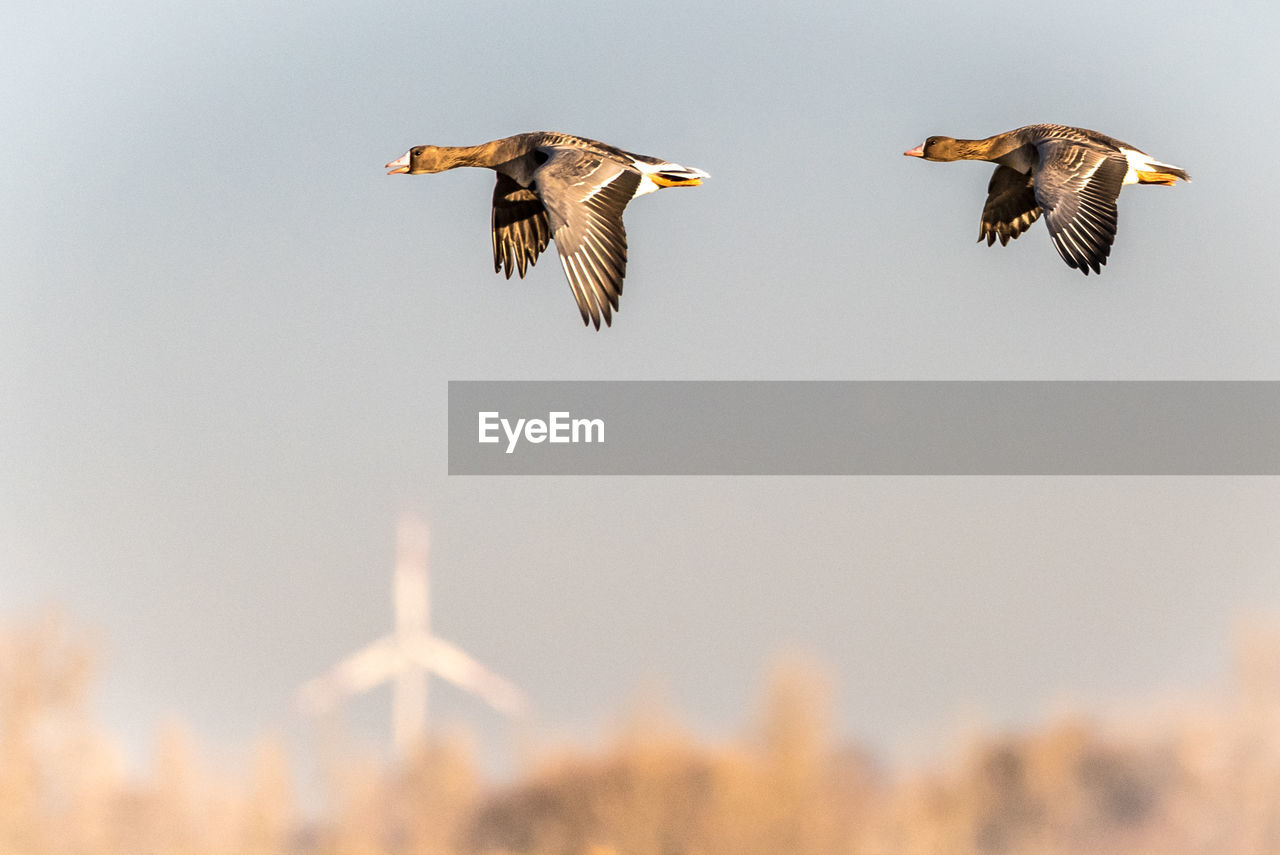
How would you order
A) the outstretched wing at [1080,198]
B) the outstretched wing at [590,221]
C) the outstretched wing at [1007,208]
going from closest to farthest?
the outstretched wing at [590,221] → the outstretched wing at [1080,198] → the outstretched wing at [1007,208]

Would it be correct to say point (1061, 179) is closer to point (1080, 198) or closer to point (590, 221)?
point (1080, 198)

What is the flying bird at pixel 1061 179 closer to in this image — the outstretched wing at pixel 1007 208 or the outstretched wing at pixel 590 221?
the outstretched wing at pixel 1007 208

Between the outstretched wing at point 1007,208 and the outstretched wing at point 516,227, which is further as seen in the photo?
the outstretched wing at point 1007,208

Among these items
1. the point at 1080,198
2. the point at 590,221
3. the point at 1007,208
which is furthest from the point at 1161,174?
the point at 590,221

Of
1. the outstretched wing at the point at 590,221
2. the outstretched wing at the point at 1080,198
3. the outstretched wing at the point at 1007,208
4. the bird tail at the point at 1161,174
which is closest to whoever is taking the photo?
the outstretched wing at the point at 590,221

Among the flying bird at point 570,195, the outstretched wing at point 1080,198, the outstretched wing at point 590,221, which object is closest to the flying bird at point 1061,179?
the outstretched wing at point 1080,198

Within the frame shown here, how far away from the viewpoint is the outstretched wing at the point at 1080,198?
18125 millimetres

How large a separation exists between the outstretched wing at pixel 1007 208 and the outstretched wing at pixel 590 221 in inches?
226

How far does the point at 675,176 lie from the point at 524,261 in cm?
294

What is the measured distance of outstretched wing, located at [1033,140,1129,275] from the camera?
59.5ft

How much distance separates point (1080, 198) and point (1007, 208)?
9.13 ft

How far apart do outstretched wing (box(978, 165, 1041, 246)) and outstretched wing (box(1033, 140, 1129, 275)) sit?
68.9 inches

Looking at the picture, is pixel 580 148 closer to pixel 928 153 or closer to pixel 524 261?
pixel 524 261

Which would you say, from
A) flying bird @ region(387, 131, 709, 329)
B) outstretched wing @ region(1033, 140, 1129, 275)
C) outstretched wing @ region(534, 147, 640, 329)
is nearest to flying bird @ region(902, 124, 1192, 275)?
outstretched wing @ region(1033, 140, 1129, 275)
